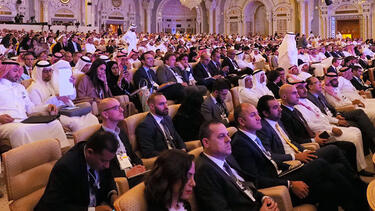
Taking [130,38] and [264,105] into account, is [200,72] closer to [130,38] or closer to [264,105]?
[264,105]

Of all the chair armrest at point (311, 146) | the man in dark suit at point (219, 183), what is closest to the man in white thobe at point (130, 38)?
the chair armrest at point (311, 146)

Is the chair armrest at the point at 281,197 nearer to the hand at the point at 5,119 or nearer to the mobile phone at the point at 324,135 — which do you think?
the mobile phone at the point at 324,135

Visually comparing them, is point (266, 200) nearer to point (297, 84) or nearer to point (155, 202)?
point (155, 202)

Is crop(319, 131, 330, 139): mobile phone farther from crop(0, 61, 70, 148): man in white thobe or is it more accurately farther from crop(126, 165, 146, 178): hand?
crop(0, 61, 70, 148): man in white thobe

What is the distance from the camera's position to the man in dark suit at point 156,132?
3.59 m

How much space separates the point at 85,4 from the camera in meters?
28.9

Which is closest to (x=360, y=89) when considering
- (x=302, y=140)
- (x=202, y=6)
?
(x=302, y=140)

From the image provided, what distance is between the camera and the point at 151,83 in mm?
6648

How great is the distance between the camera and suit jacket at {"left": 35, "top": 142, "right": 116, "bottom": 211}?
2236mm

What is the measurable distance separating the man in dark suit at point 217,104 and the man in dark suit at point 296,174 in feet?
4.12

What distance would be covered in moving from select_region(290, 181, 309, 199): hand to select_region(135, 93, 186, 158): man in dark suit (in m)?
1.24

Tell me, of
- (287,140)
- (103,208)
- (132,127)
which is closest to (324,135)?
(287,140)

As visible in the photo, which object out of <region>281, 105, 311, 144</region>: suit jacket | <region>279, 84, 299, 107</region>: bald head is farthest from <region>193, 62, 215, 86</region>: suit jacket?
<region>281, 105, 311, 144</region>: suit jacket

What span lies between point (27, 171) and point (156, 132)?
4.56ft
